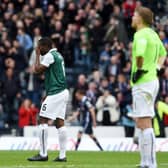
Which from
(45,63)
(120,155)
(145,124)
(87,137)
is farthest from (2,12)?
(145,124)

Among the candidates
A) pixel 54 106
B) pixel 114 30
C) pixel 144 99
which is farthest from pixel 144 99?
pixel 114 30

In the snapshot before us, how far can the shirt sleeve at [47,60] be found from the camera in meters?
15.1

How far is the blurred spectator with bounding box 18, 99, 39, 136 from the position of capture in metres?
26.0

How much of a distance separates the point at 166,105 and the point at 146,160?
11.0m

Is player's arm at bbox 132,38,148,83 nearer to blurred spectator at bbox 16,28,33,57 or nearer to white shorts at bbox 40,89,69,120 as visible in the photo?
white shorts at bbox 40,89,69,120

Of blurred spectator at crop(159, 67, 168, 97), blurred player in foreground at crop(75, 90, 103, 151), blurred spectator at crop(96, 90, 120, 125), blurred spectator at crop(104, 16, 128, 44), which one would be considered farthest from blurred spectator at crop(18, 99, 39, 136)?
blurred spectator at crop(104, 16, 128, 44)

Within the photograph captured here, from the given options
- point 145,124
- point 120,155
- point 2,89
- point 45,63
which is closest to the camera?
point 145,124

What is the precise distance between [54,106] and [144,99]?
3025 mm

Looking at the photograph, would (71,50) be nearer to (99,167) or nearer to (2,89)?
(2,89)

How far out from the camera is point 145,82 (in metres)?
12.6

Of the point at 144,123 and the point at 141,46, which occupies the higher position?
the point at 141,46

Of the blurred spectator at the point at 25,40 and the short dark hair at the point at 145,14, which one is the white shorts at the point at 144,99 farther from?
the blurred spectator at the point at 25,40

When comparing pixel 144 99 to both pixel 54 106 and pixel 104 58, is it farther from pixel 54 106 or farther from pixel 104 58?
pixel 104 58

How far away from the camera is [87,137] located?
24.0 m
